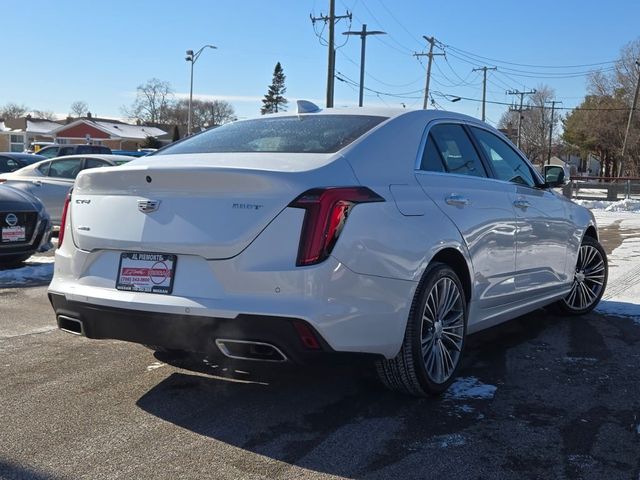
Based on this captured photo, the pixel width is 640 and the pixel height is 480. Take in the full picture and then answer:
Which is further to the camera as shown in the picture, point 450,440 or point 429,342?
point 429,342

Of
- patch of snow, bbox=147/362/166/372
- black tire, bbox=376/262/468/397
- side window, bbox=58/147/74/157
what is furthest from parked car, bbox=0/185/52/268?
side window, bbox=58/147/74/157

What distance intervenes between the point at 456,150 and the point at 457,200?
1.82ft

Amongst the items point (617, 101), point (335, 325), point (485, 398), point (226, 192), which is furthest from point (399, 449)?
point (617, 101)

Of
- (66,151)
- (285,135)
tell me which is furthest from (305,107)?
(66,151)

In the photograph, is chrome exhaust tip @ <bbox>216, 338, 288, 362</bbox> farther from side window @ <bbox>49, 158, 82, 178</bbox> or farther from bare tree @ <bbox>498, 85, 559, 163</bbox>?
bare tree @ <bbox>498, 85, 559, 163</bbox>

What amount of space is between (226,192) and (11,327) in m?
3.15

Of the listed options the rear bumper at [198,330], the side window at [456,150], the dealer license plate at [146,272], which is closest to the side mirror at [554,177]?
the side window at [456,150]

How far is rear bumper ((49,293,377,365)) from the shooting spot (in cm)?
317

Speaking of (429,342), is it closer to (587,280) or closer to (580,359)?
(580,359)

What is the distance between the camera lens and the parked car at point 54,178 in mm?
12047

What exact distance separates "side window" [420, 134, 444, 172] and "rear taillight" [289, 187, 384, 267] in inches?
37.6

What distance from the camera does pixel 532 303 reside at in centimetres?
526

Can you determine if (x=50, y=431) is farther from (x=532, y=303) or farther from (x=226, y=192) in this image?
(x=532, y=303)

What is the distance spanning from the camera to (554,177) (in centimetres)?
576
